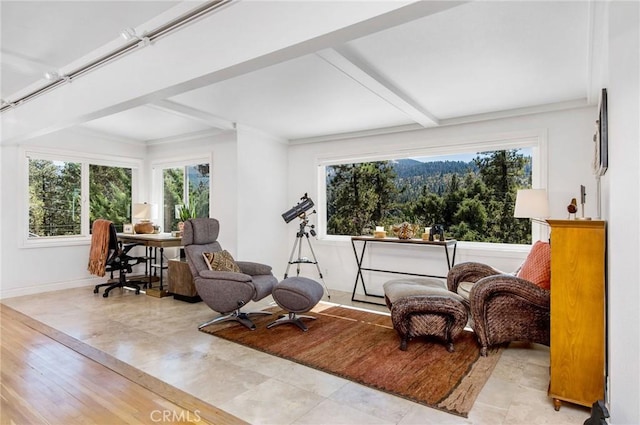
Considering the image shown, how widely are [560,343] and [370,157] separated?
361 centimetres

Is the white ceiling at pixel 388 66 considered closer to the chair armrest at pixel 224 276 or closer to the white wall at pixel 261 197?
the white wall at pixel 261 197

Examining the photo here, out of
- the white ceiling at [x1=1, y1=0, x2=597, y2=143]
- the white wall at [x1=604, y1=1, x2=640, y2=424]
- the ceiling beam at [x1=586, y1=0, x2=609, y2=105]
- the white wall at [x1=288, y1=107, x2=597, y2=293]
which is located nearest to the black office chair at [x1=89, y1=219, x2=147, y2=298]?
the white ceiling at [x1=1, y1=0, x2=597, y2=143]

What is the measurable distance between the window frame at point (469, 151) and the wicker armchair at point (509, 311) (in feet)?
5.14

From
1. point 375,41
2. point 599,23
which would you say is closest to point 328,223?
point 375,41

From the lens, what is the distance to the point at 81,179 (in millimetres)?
5793

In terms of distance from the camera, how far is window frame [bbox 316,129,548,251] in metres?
4.11

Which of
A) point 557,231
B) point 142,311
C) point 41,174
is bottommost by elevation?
point 142,311

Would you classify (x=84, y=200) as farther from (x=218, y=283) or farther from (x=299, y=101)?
(x=299, y=101)

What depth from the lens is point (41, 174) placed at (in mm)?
5418

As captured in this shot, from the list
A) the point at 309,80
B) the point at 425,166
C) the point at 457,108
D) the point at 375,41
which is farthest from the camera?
the point at 425,166

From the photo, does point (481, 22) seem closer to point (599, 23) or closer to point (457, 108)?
point (599, 23)

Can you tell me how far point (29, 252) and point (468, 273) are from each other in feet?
19.5

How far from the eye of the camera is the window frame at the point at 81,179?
5.18 metres

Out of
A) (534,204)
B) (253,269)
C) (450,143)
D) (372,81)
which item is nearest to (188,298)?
(253,269)
